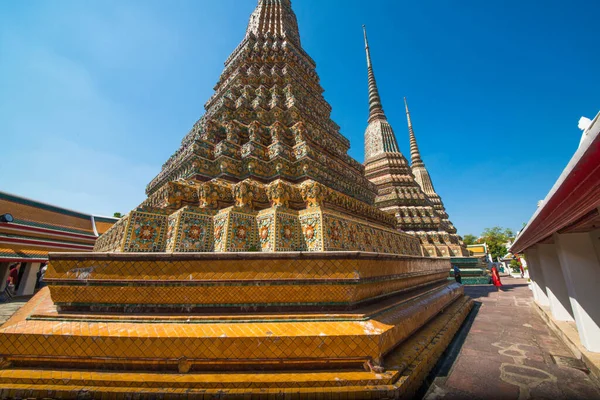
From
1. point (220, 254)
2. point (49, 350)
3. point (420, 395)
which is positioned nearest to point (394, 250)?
point (420, 395)

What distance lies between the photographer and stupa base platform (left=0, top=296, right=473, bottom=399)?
195 centimetres

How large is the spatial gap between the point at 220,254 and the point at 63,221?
16943 millimetres

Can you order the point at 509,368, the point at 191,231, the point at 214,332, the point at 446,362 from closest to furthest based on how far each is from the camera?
the point at 214,332 → the point at 509,368 → the point at 446,362 → the point at 191,231

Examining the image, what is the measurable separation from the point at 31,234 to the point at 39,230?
1.34 feet

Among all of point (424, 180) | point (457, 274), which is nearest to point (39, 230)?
point (457, 274)

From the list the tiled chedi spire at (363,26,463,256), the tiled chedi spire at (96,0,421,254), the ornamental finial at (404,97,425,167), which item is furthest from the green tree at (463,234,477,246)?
the tiled chedi spire at (96,0,421,254)

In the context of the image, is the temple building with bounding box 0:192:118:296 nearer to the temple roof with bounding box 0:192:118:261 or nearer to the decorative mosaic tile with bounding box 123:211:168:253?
the temple roof with bounding box 0:192:118:261

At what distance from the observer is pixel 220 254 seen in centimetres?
261

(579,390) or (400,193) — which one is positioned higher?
(400,193)

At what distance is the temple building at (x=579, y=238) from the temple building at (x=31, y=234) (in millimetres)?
16284

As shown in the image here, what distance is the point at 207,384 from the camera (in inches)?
78.7

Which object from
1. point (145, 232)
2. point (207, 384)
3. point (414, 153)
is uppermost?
point (414, 153)

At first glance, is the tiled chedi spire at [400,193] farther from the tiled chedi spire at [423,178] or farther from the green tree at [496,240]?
the green tree at [496,240]

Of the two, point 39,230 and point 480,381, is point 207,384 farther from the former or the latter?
point 39,230
